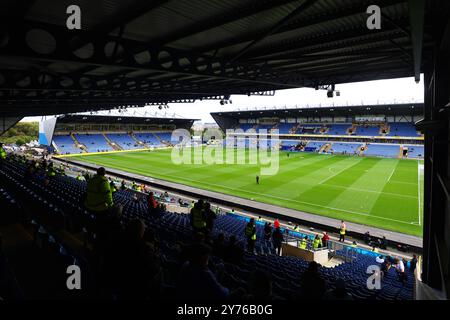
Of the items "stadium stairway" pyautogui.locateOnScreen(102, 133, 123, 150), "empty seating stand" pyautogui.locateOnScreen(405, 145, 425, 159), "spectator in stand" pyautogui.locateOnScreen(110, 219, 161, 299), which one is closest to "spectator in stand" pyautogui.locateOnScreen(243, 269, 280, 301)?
"spectator in stand" pyautogui.locateOnScreen(110, 219, 161, 299)

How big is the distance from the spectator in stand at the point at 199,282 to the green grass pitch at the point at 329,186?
16.4 m

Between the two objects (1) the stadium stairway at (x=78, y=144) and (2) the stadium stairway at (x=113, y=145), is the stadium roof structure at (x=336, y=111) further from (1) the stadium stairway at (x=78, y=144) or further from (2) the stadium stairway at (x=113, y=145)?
(1) the stadium stairway at (x=78, y=144)

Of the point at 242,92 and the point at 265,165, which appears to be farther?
the point at 265,165

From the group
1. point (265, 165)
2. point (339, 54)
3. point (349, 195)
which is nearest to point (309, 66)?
point (339, 54)

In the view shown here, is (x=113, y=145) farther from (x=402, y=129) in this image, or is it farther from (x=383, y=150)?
(x=402, y=129)

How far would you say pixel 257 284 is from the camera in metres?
2.38

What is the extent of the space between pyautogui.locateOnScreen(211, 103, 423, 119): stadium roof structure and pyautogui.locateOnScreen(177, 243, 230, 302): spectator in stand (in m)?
53.5

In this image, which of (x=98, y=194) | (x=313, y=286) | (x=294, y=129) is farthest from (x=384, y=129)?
(x=98, y=194)

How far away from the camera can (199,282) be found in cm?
226

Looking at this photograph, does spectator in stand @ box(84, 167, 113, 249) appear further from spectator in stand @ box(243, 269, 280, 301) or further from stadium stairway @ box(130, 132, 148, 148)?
stadium stairway @ box(130, 132, 148, 148)

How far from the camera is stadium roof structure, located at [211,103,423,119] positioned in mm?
48312
